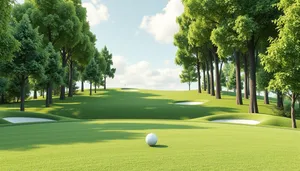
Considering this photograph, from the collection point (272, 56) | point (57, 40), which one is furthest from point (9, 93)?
point (272, 56)

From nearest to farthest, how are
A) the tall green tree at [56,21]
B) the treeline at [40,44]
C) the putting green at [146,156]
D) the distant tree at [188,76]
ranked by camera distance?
the putting green at [146,156], the treeline at [40,44], the tall green tree at [56,21], the distant tree at [188,76]

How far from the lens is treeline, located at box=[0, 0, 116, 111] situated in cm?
2051

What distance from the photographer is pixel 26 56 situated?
94.3 feet

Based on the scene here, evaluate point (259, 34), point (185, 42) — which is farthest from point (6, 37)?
point (185, 42)

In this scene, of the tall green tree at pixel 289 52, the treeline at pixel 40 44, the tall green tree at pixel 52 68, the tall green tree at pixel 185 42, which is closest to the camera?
the tall green tree at pixel 289 52

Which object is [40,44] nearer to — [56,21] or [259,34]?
[56,21]

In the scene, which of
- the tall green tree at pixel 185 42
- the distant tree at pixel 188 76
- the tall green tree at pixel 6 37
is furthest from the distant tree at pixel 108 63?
the tall green tree at pixel 6 37

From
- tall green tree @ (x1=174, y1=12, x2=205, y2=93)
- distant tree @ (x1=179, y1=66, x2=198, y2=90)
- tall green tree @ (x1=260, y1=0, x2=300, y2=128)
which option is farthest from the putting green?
distant tree @ (x1=179, y1=66, x2=198, y2=90)

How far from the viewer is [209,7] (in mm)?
27484

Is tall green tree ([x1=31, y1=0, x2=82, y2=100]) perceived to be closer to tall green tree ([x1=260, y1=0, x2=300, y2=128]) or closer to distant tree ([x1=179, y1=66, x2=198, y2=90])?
tall green tree ([x1=260, y1=0, x2=300, y2=128])

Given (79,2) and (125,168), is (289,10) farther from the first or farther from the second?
(79,2)

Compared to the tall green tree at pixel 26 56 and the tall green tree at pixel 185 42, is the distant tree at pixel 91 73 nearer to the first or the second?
the tall green tree at pixel 185 42

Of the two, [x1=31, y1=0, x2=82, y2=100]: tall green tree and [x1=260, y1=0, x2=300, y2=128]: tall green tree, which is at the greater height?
[x1=31, y1=0, x2=82, y2=100]: tall green tree

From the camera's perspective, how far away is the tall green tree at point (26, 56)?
91.9 feet
